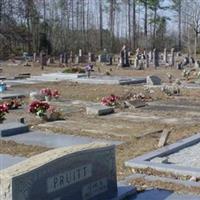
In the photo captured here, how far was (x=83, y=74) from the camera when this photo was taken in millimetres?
28484

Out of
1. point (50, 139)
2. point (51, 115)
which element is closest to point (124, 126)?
point (51, 115)

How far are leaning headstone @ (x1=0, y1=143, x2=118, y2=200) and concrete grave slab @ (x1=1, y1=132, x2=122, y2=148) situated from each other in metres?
3.94

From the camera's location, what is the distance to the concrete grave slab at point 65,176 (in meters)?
4.82

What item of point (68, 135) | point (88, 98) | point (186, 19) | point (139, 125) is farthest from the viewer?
point (186, 19)

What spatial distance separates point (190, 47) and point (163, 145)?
2273 inches

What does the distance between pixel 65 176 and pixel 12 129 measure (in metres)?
5.85

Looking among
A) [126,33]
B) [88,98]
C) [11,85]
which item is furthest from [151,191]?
[126,33]

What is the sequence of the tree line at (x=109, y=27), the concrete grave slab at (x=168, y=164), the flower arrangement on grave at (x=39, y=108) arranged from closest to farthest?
the concrete grave slab at (x=168, y=164)
the flower arrangement on grave at (x=39, y=108)
the tree line at (x=109, y=27)

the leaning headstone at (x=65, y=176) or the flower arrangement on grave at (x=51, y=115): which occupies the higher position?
the leaning headstone at (x=65, y=176)

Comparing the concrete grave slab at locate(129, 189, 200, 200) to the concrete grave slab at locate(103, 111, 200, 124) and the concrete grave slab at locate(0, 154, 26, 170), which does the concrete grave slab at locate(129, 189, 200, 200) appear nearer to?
the concrete grave slab at locate(0, 154, 26, 170)

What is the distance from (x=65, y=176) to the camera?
17.2 ft

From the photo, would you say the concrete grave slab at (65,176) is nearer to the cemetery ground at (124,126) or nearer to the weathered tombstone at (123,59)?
the cemetery ground at (124,126)

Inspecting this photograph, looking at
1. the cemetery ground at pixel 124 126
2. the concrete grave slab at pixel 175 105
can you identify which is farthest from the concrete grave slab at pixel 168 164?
the concrete grave slab at pixel 175 105

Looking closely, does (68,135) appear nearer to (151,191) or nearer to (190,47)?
(151,191)
